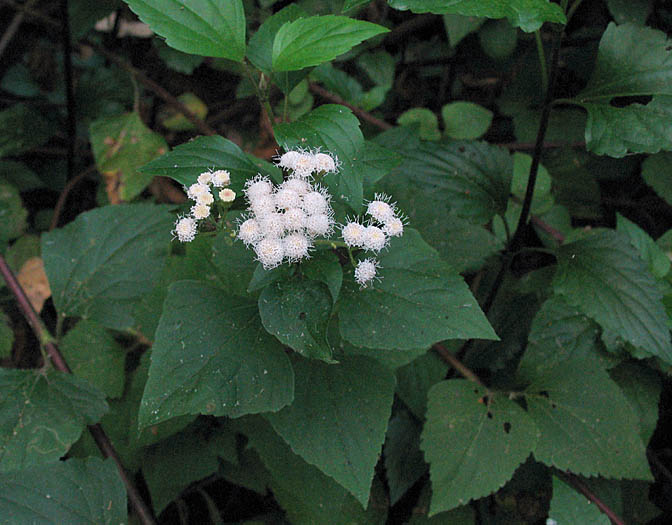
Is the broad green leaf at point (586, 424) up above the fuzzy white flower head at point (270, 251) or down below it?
below

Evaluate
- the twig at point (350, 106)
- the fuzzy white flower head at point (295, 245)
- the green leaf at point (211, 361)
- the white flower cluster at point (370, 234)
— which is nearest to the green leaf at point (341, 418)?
the green leaf at point (211, 361)

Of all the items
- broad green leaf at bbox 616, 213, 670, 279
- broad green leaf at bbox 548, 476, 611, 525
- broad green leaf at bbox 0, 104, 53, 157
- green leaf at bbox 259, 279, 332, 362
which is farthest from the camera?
broad green leaf at bbox 0, 104, 53, 157

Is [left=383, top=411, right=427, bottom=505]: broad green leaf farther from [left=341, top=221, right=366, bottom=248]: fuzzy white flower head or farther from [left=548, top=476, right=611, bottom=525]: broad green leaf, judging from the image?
[left=341, top=221, right=366, bottom=248]: fuzzy white flower head

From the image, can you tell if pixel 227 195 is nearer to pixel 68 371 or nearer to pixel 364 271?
pixel 364 271

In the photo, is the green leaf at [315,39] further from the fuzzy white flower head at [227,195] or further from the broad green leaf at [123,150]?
the broad green leaf at [123,150]

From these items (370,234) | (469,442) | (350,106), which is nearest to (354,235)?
(370,234)

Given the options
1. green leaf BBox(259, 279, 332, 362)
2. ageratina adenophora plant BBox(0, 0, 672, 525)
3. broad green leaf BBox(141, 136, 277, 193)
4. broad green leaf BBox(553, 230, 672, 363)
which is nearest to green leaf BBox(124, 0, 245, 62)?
ageratina adenophora plant BBox(0, 0, 672, 525)
